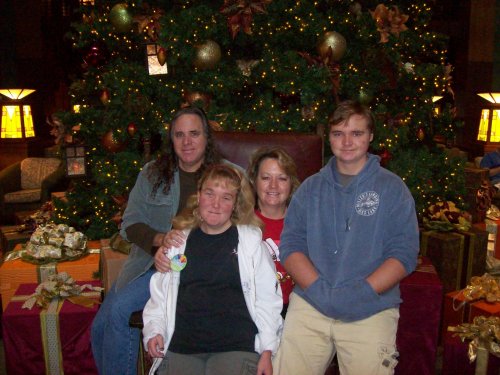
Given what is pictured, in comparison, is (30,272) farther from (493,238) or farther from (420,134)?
(493,238)

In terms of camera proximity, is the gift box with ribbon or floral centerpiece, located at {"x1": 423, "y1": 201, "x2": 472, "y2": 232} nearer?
the gift box with ribbon

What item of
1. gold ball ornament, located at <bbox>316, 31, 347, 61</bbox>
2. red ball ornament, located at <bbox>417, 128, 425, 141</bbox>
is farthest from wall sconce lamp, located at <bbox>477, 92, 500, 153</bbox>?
gold ball ornament, located at <bbox>316, 31, 347, 61</bbox>

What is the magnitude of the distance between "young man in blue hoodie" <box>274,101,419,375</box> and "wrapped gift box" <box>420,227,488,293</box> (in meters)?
1.67

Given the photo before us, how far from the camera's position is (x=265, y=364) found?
1854 millimetres

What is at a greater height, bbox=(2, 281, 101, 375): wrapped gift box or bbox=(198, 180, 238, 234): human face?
bbox=(198, 180, 238, 234): human face

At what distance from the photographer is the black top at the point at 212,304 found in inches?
73.5

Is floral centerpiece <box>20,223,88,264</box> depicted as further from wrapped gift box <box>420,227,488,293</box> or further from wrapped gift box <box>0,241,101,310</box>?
wrapped gift box <box>420,227,488,293</box>

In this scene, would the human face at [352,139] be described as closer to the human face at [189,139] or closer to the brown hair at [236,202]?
the brown hair at [236,202]

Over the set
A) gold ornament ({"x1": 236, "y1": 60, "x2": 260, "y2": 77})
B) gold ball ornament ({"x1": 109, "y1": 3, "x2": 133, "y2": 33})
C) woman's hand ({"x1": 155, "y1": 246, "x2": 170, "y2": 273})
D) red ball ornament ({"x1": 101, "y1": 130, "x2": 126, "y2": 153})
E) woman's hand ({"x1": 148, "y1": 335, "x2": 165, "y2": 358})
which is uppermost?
gold ball ornament ({"x1": 109, "y1": 3, "x2": 133, "y2": 33})

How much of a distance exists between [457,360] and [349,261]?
92cm

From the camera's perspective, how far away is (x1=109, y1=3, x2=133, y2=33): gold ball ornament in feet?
12.3

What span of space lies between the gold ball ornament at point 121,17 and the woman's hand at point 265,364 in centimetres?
289

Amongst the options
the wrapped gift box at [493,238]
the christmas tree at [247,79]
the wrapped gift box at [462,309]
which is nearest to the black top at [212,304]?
the wrapped gift box at [462,309]

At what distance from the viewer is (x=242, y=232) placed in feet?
6.66
